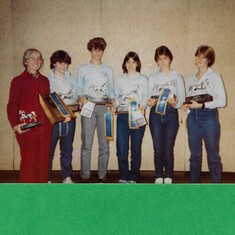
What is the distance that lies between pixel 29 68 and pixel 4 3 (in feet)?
6.00

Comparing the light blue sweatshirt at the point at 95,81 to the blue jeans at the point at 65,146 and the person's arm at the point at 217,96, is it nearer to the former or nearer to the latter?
the blue jeans at the point at 65,146

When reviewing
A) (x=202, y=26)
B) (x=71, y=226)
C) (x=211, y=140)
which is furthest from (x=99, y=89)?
(x=71, y=226)

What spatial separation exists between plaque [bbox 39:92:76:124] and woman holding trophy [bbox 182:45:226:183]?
111 centimetres

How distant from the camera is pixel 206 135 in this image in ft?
9.17

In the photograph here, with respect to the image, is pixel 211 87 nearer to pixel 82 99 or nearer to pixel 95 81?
pixel 95 81

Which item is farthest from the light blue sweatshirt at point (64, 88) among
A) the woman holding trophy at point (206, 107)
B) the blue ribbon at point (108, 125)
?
the woman holding trophy at point (206, 107)

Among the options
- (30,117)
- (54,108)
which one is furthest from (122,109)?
(30,117)

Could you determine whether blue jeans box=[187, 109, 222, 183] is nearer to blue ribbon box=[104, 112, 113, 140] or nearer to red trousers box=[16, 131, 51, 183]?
blue ribbon box=[104, 112, 113, 140]

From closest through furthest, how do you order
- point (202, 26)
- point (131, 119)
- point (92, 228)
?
point (92, 228) < point (131, 119) < point (202, 26)

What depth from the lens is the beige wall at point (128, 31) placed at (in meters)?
3.78

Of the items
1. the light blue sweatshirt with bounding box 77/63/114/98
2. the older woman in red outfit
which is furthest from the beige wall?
the older woman in red outfit

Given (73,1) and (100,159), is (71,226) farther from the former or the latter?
(73,1)

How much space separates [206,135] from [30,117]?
1520mm

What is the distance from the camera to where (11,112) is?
235 centimetres
